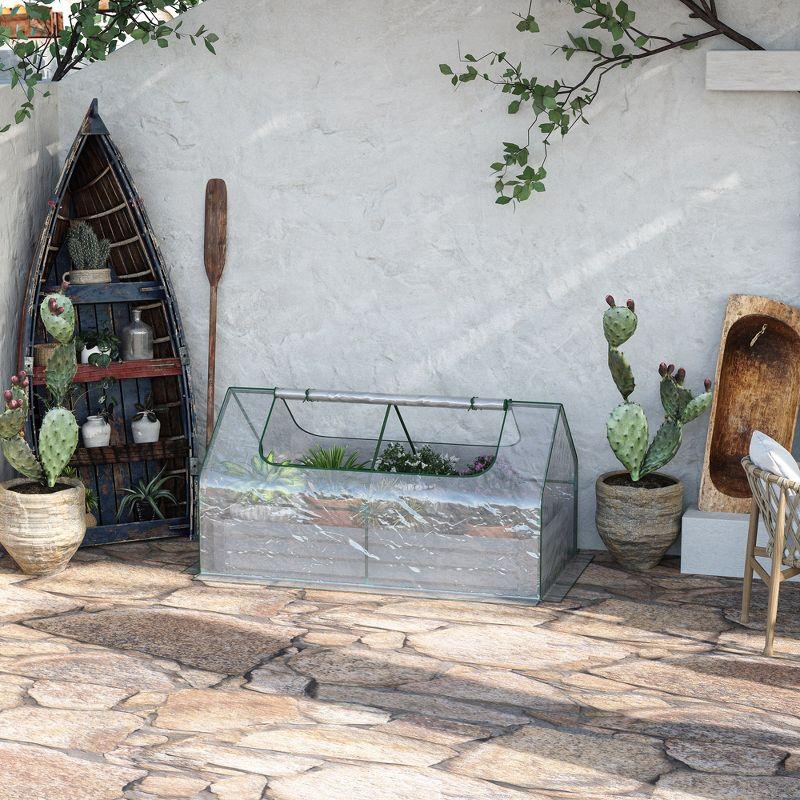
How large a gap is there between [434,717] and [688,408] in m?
1.99

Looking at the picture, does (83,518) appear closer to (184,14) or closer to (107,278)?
(107,278)

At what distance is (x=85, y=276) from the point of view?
5191 mm

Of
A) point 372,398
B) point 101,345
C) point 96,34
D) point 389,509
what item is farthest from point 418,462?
point 96,34

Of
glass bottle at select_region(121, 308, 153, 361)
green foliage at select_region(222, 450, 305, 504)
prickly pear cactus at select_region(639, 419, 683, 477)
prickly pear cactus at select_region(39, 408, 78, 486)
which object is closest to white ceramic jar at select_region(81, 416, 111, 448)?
glass bottle at select_region(121, 308, 153, 361)

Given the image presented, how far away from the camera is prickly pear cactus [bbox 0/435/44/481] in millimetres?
4703

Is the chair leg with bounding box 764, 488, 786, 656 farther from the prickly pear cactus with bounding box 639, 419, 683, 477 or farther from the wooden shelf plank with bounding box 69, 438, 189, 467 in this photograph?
the wooden shelf plank with bounding box 69, 438, 189, 467

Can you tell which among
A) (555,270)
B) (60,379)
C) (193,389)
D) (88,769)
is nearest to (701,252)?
(555,270)

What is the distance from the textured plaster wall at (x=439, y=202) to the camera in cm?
490

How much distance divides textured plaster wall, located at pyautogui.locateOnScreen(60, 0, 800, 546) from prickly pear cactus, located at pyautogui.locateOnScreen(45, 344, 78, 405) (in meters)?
0.81

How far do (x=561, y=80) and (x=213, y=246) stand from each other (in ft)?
5.91

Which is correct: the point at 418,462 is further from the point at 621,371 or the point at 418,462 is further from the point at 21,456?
the point at 21,456

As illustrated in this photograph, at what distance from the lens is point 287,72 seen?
5.29m

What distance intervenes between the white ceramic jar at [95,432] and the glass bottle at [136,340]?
0.32 m

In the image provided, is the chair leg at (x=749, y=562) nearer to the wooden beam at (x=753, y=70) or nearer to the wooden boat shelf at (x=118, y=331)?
the wooden beam at (x=753, y=70)
